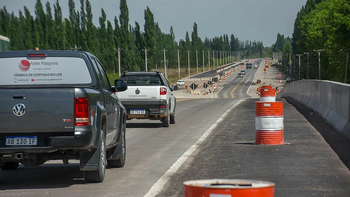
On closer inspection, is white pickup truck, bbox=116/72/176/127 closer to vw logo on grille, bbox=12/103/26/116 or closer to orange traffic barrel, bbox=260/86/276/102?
orange traffic barrel, bbox=260/86/276/102

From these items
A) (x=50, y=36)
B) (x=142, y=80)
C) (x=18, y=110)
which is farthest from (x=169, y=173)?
(x=50, y=36)

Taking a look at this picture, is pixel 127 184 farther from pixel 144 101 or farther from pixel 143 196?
pixel 144 101

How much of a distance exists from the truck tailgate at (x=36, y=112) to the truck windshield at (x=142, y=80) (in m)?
11.4

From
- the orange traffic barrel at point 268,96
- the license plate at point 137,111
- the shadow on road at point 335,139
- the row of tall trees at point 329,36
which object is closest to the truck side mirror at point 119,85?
the shadow on road at point 335,139

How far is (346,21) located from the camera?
213ft

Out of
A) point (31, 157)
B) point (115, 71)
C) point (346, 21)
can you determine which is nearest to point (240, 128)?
point (31, 157)

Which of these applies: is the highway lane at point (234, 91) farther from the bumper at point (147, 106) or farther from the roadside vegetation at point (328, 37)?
the bumper at point (147, 106)

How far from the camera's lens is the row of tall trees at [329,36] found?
220 ft

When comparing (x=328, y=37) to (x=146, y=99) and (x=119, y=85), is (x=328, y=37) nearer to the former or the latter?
(x=146, y=99)

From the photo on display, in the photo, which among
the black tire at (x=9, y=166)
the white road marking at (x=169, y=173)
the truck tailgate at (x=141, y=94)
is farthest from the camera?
the truck tailgate at (x=141, y=94)

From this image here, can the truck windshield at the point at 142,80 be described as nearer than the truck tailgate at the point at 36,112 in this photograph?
No

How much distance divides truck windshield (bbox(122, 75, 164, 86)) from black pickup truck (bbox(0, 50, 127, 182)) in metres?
10.2

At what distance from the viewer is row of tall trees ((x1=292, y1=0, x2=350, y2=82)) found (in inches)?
2638

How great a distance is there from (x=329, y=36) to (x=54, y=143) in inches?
3162
